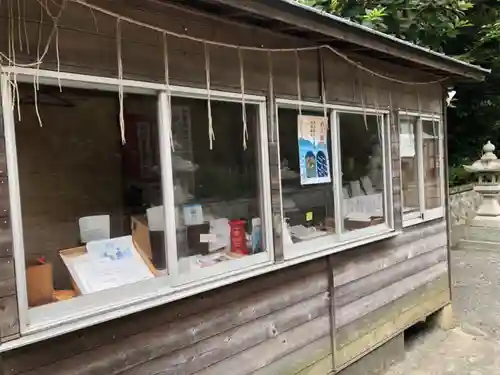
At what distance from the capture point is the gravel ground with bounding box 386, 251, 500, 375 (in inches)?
198

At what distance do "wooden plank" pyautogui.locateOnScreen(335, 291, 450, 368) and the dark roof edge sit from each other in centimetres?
239

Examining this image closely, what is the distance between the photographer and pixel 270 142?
3.60 meters

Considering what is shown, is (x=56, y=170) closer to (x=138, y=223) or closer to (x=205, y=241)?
(x=138, y=223)

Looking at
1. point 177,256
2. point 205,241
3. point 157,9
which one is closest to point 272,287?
point 205,241

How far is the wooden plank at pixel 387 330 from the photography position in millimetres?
4427

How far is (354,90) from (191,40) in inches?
73.7

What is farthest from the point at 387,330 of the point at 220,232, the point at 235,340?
the point at 220,232

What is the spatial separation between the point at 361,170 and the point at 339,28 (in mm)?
1455

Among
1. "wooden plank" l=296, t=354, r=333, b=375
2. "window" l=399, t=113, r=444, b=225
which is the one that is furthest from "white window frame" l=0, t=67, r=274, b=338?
"window" l=399, t=113, r=444, b=225

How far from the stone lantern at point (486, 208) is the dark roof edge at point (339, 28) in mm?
6778

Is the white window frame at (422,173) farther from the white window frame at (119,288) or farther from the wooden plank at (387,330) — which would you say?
the white window frame at (119,288)

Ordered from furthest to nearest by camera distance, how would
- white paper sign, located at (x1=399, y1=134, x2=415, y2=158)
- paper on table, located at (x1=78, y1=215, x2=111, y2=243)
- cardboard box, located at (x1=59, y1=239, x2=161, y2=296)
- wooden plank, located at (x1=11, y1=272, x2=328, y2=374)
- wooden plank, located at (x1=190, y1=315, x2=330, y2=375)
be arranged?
white paper sign, located at (x1=399, y1=134, x2=415, y2=158)
wooden plank, located at (x1=190, y1=315, x2=330, y2=375)
paper on table, located at (x1=78, y1=215, x2=111, y2=243)
cardboard box, located at (x1=59, y1=239, x2=161, y2=296)
wooden plank, located at (x1=11, y1=272, x2=328, y2=374)

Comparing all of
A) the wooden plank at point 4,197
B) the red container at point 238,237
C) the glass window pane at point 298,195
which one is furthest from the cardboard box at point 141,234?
the glass window pane at point 298,195

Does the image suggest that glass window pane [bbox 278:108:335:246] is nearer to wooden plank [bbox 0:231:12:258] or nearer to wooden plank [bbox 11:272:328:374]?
wooden plank [bbox 11:272:328:374]
